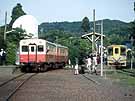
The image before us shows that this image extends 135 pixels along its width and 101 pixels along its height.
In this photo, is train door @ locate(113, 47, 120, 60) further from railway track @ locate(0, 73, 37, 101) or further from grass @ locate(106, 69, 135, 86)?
railway track @ locate(0, 73, 37, 101)

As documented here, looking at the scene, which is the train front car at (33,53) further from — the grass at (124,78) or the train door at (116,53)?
the train door at (116,53)

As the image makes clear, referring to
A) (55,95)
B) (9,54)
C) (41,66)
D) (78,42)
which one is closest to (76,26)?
(78,42)

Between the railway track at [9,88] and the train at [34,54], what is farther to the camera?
the train at [34,54]

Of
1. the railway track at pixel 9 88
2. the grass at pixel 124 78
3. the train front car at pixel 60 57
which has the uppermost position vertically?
the train front car at pixel 60 57

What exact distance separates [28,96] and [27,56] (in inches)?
833

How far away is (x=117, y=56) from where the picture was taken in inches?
1916

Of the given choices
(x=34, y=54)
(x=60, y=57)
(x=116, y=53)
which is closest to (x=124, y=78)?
(x=34, y=54)

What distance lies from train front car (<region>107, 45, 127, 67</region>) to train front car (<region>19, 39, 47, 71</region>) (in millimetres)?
13396

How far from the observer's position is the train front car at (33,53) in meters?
37.5

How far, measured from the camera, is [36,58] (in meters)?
37.7

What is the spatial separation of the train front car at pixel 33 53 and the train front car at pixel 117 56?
527 inches

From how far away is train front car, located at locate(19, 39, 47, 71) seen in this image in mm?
37469

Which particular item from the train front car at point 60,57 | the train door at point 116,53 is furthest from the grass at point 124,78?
the train front car at point 60,57

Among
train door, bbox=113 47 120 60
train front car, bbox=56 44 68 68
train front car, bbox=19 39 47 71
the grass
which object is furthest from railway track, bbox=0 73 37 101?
train door, bbox=113 47 120 60
